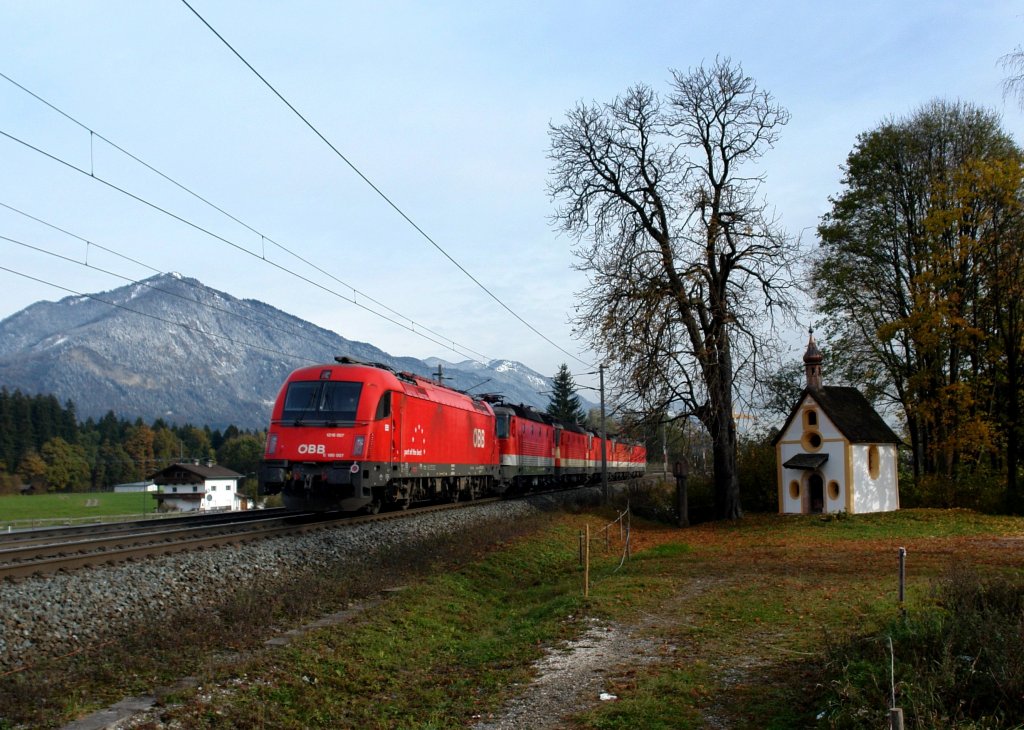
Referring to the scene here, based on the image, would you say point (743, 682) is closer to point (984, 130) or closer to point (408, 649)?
point (408, 649)

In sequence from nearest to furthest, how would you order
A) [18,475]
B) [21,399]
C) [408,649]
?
[408,649]
[18,475]
[21,399]

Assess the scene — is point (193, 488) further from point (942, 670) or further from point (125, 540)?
point (942, 670)

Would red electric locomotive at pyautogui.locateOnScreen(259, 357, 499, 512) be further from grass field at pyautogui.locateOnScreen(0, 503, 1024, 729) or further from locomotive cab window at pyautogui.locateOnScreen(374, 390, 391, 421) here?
grass field at pyautogui.locateOnScreen(0, 503, 1024, 729)

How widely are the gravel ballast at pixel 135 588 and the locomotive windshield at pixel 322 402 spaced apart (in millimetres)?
2680

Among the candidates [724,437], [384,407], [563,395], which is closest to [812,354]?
[724,437]

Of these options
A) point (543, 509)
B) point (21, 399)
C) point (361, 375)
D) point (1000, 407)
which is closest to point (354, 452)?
point (361, 375)

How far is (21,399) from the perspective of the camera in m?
108

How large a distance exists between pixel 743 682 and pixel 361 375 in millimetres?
13085

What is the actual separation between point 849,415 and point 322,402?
23495mm

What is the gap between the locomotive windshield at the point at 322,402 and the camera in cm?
1889

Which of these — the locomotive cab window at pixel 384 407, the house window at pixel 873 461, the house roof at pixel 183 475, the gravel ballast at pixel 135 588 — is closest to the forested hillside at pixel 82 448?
the house roof at pixel 183 475

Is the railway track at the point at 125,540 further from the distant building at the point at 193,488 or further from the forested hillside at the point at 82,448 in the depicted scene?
the forested hillside at the point at 82,448

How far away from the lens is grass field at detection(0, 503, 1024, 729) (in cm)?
716

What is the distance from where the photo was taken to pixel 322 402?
19.1 m
